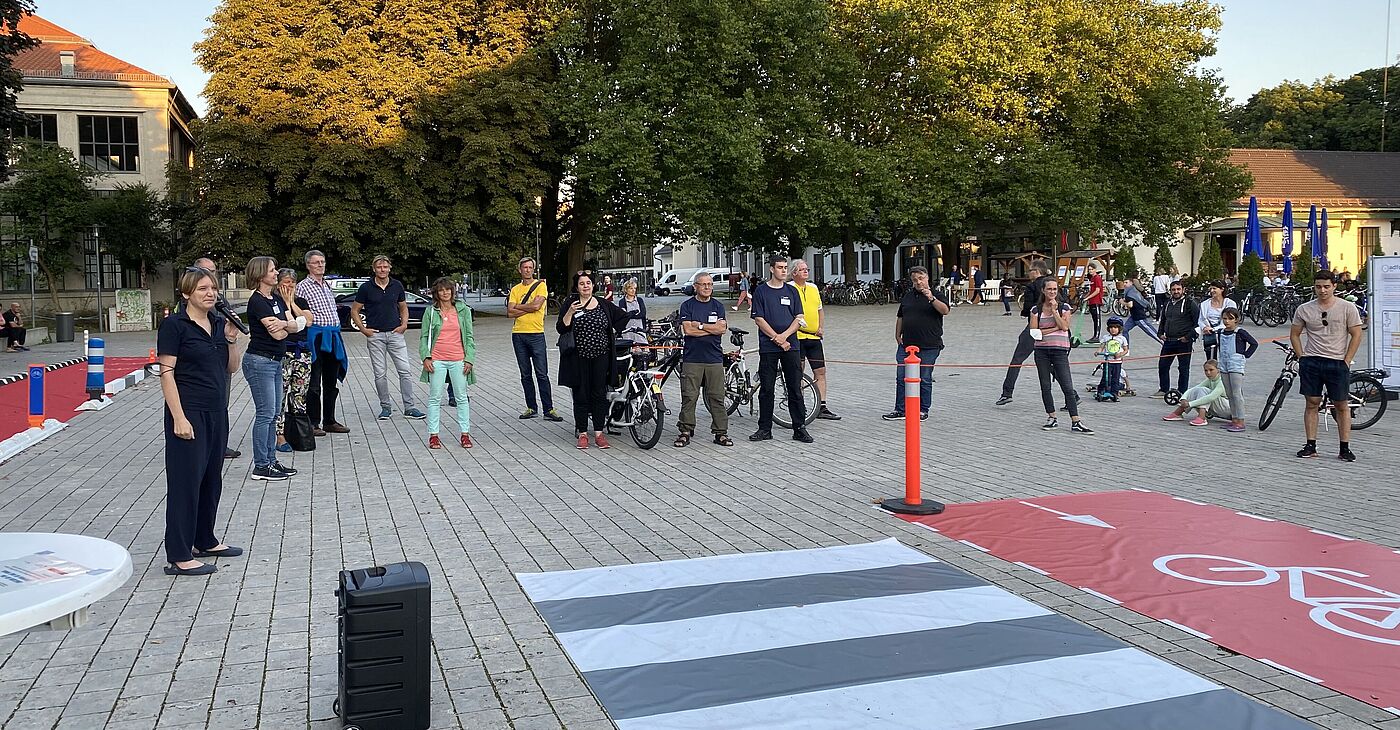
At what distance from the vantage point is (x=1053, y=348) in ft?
40.8

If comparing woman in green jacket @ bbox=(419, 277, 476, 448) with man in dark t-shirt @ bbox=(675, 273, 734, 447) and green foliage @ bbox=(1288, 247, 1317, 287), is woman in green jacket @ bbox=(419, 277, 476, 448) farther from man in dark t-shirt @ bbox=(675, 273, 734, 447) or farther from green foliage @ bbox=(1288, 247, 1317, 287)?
green foliage @ bbox=(1288, 247, 1317, 287)

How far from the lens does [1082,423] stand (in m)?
12.5

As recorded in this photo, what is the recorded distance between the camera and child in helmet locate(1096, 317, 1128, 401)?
14.7m

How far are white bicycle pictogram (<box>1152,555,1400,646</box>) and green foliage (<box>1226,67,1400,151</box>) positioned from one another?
72.6 meters

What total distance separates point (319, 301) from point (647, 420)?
3924mm

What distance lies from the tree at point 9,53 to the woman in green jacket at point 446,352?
1694 cm

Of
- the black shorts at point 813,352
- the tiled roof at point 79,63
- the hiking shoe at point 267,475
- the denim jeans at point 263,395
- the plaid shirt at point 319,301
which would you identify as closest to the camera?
the denim jeans at point 263,395

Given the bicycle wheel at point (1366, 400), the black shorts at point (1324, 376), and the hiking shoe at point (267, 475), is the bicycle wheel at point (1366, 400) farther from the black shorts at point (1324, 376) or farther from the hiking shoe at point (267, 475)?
the hiking shoe at point (267, 475)

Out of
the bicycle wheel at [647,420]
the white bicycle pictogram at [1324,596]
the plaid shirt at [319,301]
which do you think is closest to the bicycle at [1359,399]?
the white bicycle pictogram at [1324,596]

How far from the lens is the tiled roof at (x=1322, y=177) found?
5141 centimetres

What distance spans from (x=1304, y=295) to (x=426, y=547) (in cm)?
3137

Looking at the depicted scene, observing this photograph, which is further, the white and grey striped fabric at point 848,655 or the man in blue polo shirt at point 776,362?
the man in blue polo shirt at point 776,362

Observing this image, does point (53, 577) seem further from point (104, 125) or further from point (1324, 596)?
point (104, 125)

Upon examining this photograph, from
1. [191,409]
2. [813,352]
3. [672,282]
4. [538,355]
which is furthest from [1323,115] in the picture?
[191,409]
